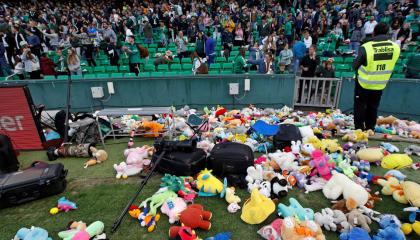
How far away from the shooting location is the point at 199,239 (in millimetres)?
3125

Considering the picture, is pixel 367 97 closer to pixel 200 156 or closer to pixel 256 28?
pixel 200 156

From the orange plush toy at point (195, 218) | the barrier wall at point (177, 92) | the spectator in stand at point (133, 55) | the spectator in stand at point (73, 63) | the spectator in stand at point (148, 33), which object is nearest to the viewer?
the orange plush toy at point (195, 218)

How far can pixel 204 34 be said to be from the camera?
11406 millimetres

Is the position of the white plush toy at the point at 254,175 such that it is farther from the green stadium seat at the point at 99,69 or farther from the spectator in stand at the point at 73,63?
the green stadium seat at the point at 99,69

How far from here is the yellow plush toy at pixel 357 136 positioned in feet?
17.9

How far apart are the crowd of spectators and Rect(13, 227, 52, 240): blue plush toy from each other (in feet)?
21.5

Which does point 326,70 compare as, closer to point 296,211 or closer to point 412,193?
point 412,193

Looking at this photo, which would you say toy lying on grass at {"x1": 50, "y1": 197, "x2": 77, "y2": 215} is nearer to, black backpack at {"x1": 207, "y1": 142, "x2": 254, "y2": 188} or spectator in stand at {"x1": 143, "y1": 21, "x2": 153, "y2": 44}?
black backpack at {"x1": 207, "y1": 142, "x2": 254, "y2": 188}

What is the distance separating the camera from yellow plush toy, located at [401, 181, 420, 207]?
343 cm

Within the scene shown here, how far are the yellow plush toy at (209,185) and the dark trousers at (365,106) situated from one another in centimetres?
364

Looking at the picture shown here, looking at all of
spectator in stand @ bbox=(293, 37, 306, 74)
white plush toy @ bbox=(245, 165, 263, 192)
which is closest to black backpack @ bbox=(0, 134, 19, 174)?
white plush toy @ bbox=(245, 165, 263, 192)

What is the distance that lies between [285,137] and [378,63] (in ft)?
7.40

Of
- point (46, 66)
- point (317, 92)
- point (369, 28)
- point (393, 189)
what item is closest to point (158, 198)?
point (393, 189)

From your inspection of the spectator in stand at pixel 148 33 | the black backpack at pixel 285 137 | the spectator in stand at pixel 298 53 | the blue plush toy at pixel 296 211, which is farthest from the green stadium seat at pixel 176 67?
the blue plush toy at pixel 296 211
